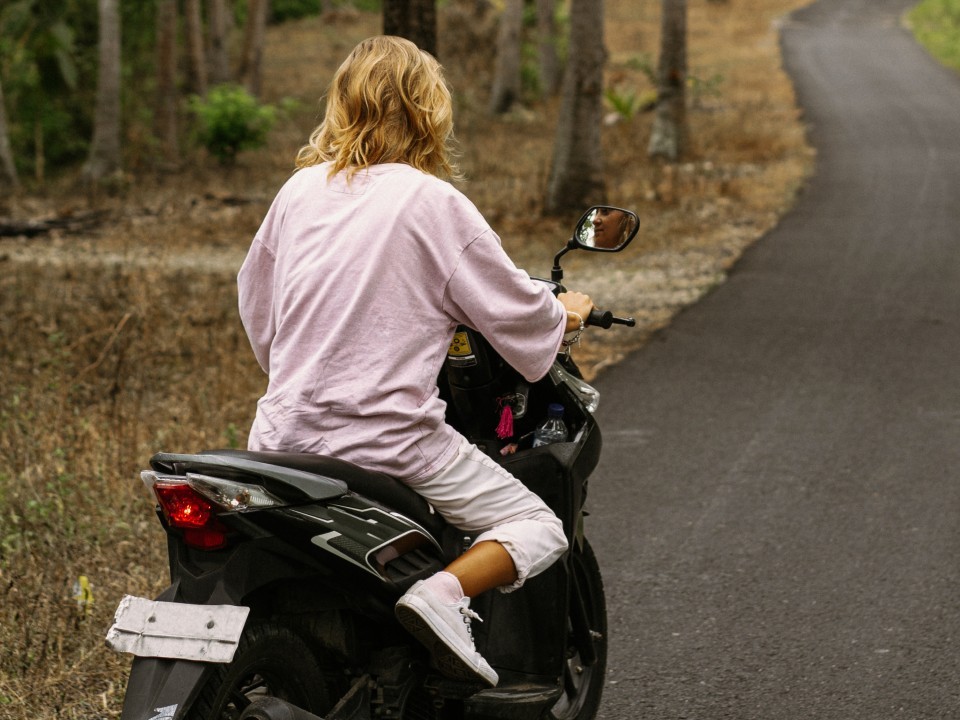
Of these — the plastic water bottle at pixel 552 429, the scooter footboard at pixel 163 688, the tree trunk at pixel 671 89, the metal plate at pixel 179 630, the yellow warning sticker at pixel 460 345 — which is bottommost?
the tree trunk at pixel 671 89

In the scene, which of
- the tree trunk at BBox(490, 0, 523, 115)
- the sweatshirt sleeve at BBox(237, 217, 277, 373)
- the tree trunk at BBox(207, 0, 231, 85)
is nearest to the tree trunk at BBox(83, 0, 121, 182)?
the tree trunk at BBox(207, 0, 231, 85)

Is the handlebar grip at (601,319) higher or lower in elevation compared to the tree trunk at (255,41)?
higher

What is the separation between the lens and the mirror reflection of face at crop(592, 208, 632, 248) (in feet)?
11.5

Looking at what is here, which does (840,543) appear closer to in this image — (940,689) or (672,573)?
(672,573)

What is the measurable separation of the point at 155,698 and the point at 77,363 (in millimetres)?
6845

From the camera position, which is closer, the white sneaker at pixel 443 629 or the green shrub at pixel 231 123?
the white sneaker at pixel 443 629

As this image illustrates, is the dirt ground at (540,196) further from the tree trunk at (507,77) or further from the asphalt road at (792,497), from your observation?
the asphalt road at (792,497)

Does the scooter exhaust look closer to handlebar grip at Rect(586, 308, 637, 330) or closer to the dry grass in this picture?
handlebar grip at Rect(586, 308, 637, 330)

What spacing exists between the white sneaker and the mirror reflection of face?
→ 109cm

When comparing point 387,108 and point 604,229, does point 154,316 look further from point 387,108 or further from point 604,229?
point 387,108

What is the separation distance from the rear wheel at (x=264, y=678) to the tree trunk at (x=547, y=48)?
2764 cm

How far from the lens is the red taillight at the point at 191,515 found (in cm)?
272

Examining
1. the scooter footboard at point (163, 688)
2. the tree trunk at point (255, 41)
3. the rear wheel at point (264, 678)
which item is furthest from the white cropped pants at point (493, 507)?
the tree trunk at point (255, 41)

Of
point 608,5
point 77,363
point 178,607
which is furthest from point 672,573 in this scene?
point 608,5
